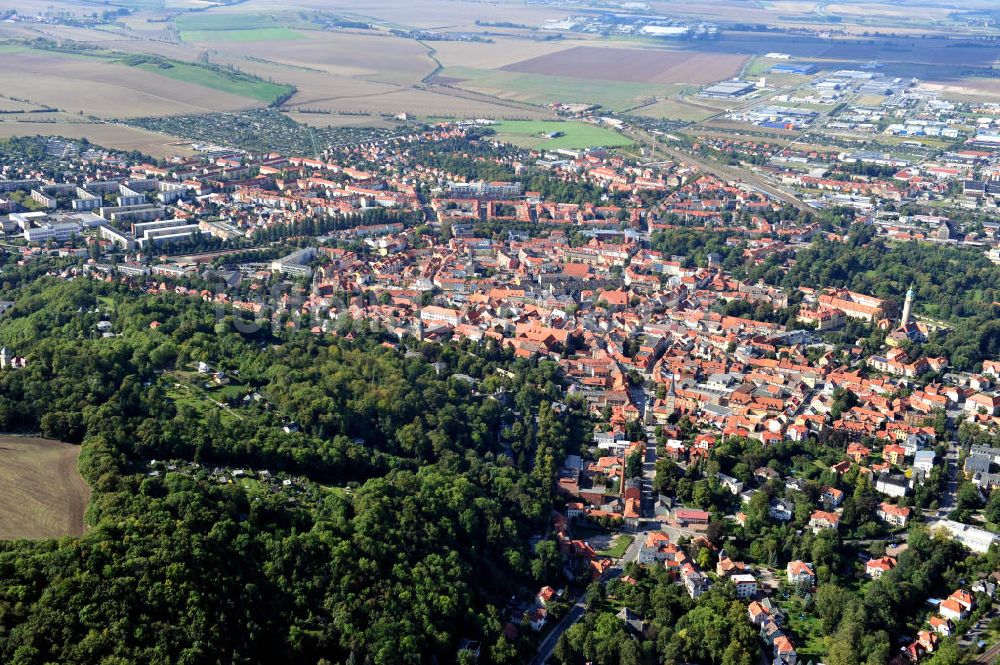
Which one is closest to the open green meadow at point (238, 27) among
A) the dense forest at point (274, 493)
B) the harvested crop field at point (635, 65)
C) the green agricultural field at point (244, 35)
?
the green agricultural field at point (244, 35)

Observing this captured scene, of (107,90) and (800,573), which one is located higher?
(107,90)

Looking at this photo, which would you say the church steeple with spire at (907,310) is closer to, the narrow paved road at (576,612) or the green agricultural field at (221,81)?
the narrow paved road at (576,612)

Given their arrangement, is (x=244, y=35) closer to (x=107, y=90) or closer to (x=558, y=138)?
(x=107, y=90)

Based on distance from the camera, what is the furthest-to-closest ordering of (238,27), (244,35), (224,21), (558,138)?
(224,21), (238,27), (244,35), (558,138)

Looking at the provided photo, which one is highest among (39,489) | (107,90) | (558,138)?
(107,90)

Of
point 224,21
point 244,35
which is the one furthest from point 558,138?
Answer: point 224,21

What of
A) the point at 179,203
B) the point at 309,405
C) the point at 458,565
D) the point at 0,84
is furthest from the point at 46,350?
the point at 0,84

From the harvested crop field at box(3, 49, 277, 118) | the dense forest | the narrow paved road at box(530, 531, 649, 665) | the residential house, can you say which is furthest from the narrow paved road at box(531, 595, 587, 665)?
the harvested crop field at box(3, 49, 277, 118)
